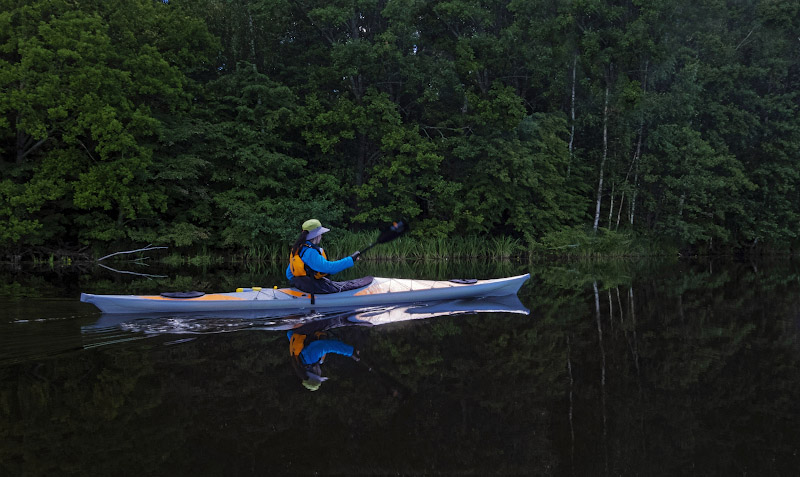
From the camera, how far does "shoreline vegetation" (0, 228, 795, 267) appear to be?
15984mm

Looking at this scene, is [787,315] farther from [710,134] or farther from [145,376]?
[710,134]

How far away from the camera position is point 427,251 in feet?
57.7

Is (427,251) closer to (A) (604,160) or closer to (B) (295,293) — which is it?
(A) (604,160)

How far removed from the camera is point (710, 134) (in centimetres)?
2027

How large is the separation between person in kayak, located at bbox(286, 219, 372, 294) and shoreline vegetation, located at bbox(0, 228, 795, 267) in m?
9.02

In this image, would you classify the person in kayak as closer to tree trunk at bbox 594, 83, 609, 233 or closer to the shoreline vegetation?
the shoreline vegetation

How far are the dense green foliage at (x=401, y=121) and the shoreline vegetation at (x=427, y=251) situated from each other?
404 millimetres

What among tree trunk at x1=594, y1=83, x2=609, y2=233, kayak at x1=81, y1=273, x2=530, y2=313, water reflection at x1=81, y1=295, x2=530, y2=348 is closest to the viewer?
water reflection at x1=81, y1=295, x2=530, y2=348

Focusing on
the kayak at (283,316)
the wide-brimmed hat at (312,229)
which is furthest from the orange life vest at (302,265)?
the kayak at (283,316)

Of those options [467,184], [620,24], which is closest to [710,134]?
[620,24]

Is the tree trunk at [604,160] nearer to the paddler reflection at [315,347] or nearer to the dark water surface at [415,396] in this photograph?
the dark water surface at [415,396]

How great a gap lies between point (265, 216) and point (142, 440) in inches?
550

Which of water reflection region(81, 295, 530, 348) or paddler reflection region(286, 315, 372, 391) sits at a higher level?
water reflection region(81, 295, 530, 348)

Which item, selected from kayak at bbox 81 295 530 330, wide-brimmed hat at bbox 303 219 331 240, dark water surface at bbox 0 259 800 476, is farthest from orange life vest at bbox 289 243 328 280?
dark water surface at bbox 0 259 800 476
